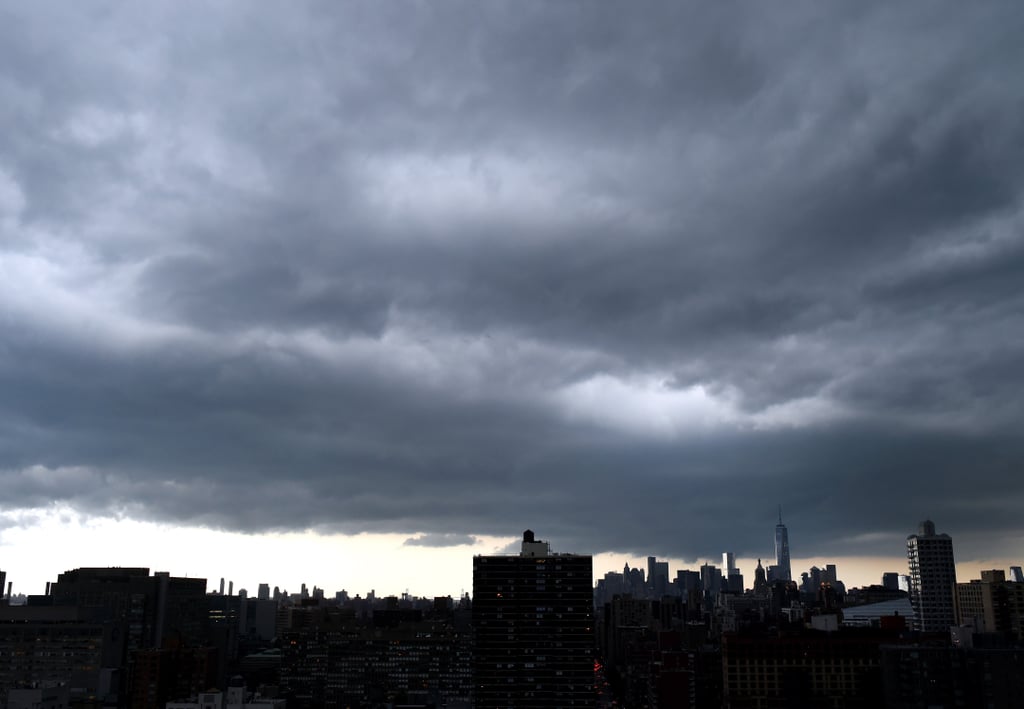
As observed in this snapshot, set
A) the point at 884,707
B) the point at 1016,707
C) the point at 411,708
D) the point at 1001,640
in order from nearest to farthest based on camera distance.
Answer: the point at 1016,707
the point at 884,707
the point at 1001,640
the point at 411,708

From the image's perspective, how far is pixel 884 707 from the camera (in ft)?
526

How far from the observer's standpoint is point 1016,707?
140750 millimetres

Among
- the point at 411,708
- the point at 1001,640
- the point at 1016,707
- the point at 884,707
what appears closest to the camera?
the point at 1016,707

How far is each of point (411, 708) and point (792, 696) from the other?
82.4 m

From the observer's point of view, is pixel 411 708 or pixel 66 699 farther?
pixel 411 708

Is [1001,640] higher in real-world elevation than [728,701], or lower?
higher

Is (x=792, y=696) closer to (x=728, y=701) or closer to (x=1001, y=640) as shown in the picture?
(x=728, y=701)

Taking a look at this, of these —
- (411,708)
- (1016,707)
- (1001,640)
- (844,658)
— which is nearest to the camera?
(1016,707)

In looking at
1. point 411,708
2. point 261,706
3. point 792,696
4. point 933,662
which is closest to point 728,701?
point 792,696

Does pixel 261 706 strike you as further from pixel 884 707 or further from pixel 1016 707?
pixel 1016 707

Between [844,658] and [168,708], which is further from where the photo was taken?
[844,658]

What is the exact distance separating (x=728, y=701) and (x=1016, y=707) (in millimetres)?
56496

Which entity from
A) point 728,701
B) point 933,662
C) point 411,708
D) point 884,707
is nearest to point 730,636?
point 728,701

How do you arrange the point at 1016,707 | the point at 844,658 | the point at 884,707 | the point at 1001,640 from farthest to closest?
the point at 844,658 < the point at 1001,640 < the point at 884,707 < the point at 1016,707
